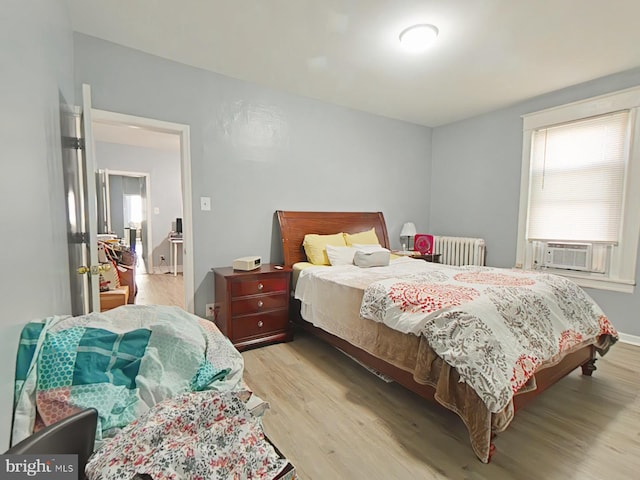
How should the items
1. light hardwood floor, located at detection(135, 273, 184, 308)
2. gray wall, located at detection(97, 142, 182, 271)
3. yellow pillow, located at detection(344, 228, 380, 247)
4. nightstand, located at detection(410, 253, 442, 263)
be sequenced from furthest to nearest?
gray wall, located at detection(97, 142, 182, 271) < light hardwood floor, located at detection(135, 273, 184, 308) < nightstand, located at detection(410, 253, 442, 263) < yellow pillow, located at detection(344, 228, 380, 247)

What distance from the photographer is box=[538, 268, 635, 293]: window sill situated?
117 inches

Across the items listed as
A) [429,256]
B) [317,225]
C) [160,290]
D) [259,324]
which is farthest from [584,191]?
[160,290]

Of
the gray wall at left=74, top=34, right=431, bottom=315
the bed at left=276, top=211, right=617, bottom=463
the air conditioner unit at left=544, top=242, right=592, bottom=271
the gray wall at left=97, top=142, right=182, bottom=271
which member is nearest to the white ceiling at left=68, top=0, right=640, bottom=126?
the gray wall at left=74, top=34, right=431, bottom=315

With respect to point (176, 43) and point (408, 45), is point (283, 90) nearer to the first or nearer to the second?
point (176, 43)

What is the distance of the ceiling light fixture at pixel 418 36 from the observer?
2.23m

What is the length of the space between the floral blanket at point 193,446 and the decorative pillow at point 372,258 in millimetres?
2296

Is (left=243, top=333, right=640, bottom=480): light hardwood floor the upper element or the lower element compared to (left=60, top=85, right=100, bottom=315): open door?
lower

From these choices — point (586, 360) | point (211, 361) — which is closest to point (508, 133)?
point (586, 360)

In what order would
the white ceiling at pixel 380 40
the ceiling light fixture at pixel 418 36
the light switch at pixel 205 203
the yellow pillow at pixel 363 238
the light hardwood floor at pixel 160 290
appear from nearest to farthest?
1. the white ceiling at pixel 380 40
2. the ceiling light fixture at pixel 418 36
3. the light switch at pixel 205 203
4. the yellow pillow at pixel 363 238
5. the light hardwood floor at pixel 160 290

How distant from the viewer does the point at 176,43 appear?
250 centimetres

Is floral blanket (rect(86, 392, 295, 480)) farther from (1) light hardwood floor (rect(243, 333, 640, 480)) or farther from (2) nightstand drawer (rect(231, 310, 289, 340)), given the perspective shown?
(2) nightstand drawer (rect(231, 310, 289, 340))

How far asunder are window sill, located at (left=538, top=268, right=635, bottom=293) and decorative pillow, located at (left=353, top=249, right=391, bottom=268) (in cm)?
209

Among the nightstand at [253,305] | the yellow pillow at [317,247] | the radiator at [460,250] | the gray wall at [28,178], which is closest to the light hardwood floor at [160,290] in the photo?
the nightstand at [253,305]

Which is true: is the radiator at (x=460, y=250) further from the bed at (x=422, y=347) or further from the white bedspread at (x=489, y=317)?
the white bedspread at (x=489, y=317)
